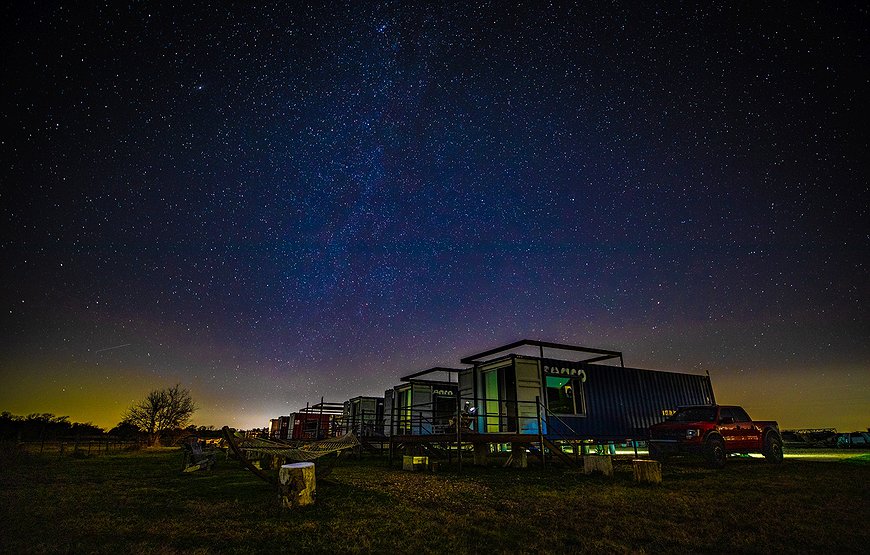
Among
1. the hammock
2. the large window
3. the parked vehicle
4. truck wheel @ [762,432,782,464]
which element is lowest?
the parked vehicle

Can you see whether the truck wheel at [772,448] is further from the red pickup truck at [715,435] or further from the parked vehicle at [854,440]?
the parked vehicle at [854,440]

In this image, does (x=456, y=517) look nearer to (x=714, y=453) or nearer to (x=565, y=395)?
(x=714, y=453)

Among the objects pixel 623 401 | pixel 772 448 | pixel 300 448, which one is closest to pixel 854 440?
pixel 623 401

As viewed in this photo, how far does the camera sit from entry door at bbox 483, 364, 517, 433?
15125 mm

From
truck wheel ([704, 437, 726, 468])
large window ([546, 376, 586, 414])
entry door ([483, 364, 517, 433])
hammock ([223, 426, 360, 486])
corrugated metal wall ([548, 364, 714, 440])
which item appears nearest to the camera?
hammock ([223, 426, 360, 486])

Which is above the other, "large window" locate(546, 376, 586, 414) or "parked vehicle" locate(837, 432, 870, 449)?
"large window" locate(546, 376, 586, 414)

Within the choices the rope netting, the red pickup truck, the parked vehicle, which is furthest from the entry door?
the parked vehicle

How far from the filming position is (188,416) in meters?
51.9

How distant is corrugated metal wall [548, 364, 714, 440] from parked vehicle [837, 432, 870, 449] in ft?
58.2

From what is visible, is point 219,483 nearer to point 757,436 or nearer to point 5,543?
point 5,543

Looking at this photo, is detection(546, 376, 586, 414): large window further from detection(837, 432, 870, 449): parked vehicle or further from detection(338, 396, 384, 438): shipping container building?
detection(837, 432, 870, 449): parked vehicle

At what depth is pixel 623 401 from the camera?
17.0 metres

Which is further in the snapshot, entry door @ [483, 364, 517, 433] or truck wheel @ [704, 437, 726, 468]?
entry door @ [483, 364, 517, 433]

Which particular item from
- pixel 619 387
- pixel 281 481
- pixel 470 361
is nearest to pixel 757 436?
pixel 619 387
